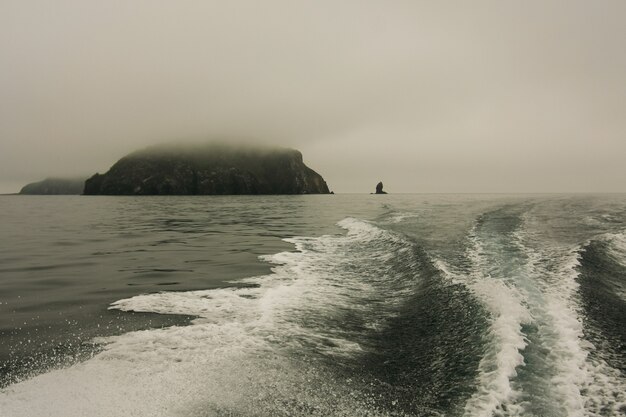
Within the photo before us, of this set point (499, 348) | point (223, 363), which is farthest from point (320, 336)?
point (499, 348)

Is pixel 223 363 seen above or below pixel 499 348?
below

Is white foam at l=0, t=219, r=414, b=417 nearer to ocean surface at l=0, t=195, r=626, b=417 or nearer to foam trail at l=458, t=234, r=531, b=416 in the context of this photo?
ocean surface at l=0, t=195, r=626, b=417

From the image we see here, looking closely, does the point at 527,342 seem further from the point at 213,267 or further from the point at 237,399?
the point at 213,267

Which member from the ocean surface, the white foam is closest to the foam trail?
the ocean surface

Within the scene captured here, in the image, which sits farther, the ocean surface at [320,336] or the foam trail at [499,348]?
the ocean surface at [320,336]

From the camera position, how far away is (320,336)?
7.97 m

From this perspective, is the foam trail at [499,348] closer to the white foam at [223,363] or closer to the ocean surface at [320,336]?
the ocean surface at [320,336]

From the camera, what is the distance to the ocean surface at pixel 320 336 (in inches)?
210

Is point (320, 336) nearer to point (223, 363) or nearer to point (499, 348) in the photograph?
point (223, 363)

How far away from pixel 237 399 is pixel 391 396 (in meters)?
2.34

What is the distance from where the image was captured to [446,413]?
16.6 ft

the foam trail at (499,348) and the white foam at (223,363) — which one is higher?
the foam trail at (499,348)

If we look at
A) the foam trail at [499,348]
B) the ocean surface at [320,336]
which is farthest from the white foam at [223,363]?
the foam trail at [499,348]

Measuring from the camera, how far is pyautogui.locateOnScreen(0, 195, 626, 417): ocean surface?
534cm
